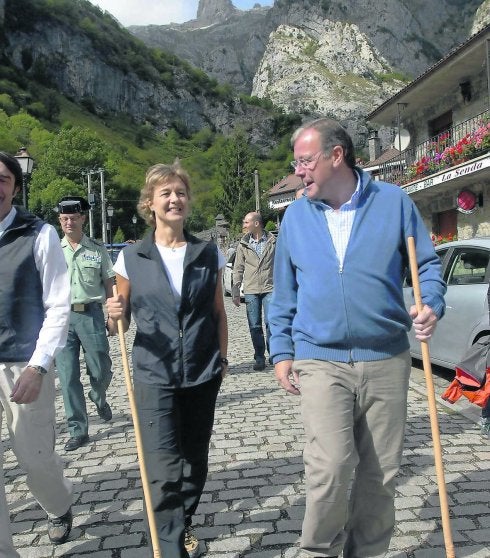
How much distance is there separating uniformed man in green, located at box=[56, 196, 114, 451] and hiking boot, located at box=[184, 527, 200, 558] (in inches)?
87.6

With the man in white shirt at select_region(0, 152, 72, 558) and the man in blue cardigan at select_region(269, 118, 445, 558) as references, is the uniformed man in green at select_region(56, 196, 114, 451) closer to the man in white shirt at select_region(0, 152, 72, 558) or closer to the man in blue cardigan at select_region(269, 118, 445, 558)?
the man in white shirt at select_region(0, 152, 72, 558)

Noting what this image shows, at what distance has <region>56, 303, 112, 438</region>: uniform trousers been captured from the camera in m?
5.25

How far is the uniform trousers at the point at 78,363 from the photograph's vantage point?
5.25 m

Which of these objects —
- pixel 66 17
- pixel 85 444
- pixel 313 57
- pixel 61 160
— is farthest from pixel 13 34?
pixel 85 444

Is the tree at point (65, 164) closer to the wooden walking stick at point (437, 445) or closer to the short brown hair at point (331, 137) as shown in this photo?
the short brown hair at point (331, 137)

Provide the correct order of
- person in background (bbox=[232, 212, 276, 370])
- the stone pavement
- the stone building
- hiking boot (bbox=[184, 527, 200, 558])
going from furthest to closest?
the stone building, person in background (bbox=[232, 212, 276, 370]), the stone pavement, hiking boot (bbox=[184, 527, 200, 558])

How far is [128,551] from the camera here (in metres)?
3.28

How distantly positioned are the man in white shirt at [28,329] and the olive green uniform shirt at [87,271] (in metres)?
2.31

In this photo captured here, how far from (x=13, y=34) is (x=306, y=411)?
130 meters

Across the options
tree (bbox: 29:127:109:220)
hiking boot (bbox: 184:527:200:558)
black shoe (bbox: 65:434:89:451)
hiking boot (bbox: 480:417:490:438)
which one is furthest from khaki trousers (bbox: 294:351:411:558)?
tree (bbox: 29:127:109:220)

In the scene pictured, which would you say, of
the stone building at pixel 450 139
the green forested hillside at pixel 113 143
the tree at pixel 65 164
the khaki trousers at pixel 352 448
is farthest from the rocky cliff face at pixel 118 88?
the khaki trousers at pixel 352 448

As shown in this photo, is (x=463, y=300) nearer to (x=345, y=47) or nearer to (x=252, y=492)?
(x=252, y=492)

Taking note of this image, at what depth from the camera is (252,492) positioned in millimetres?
4027

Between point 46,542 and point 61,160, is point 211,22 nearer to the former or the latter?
point 61,160
